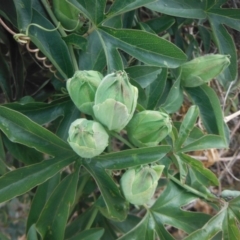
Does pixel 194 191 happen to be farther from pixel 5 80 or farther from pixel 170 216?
pixel 5 80

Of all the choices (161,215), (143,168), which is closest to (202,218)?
(161,215)

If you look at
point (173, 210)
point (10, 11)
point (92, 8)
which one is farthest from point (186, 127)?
point (10, 11)

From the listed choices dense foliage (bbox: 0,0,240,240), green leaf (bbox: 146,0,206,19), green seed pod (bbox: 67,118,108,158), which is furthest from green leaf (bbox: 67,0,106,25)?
green seed pod (bbox: 67,118,108,158)

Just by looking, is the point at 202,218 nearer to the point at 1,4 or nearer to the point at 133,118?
the point at 133,118

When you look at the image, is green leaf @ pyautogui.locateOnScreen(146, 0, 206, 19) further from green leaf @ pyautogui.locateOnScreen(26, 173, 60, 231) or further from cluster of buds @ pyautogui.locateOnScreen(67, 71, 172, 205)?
green leaf @ pyautogui.locateOnScreen(26, 173, 60, 231)

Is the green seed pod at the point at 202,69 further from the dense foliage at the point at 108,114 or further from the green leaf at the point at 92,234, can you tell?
the green leaf at the point at 92,234

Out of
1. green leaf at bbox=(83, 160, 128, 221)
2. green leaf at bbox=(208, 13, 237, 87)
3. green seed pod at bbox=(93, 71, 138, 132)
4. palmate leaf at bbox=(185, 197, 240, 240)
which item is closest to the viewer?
green seed pod at bbox=(93, 71, 138, 132)

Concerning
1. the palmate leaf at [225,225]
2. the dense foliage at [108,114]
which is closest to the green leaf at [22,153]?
the dense foliage at [108,114]
